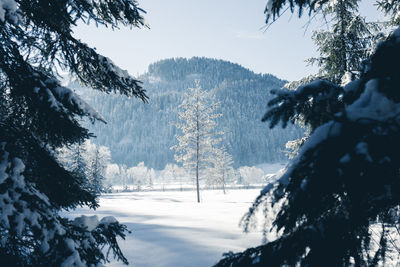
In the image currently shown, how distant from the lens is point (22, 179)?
7.08 feet

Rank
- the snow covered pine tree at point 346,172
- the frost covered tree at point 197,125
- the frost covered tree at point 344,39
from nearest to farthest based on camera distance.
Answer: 1. the snow covered pine tree at point 346,172
2. the frost covered tree at point 344,39
3. the frost covered tree at point 197,125

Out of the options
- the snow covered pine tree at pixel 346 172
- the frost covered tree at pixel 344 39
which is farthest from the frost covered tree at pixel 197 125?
the snow covered pine tree at pixel 346 172

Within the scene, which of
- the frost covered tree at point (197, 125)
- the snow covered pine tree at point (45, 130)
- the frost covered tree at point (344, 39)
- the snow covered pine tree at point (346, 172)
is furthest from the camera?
the frost covered tree at point (197, 125)

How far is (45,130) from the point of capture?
3.38 meters

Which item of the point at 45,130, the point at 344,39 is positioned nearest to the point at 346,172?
the point at 45,130

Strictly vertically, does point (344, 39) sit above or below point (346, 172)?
above

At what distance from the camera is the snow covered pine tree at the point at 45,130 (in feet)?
7.05

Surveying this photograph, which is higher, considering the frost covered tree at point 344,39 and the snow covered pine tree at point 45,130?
the frost covered tree at point 344,39

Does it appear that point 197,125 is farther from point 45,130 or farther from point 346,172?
point 346,172

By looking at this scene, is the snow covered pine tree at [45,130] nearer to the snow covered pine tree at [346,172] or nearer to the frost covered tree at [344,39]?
the snow covered pine tree at [346,172]

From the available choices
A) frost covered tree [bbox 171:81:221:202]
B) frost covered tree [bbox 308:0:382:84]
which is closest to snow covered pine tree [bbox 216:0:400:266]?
frost covered tree [bbox 308:0:382:84]

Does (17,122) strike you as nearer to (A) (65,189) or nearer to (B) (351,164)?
(A) (65,189)

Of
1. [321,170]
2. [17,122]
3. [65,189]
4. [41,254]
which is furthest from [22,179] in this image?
[321,170]

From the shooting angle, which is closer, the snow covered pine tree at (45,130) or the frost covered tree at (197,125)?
the snow covered pine tree at (45,130)
